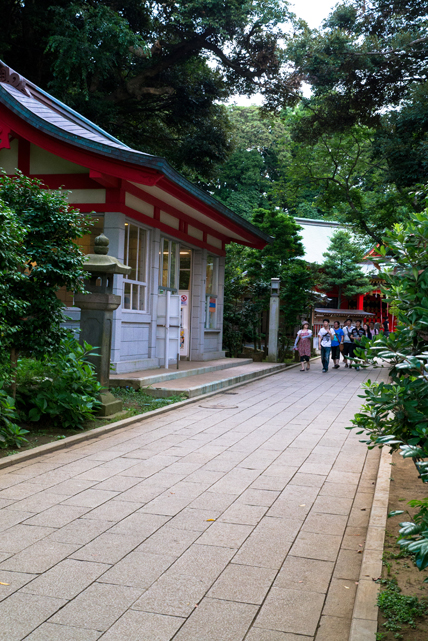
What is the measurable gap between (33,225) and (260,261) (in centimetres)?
1655

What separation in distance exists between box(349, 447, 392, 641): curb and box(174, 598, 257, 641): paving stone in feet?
1.77

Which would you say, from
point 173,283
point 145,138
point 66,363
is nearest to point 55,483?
point 66,363

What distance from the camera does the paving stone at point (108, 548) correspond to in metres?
3.59

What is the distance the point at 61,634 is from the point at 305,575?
1492mm

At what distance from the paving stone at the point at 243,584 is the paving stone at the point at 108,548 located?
0.71 m

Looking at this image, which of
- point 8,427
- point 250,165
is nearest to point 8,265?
point 8,427

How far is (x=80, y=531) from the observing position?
4.03 metres

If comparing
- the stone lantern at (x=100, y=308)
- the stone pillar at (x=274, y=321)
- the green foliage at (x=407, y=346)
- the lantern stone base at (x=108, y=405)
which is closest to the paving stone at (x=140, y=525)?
the green foliage at (x=407, y=346)

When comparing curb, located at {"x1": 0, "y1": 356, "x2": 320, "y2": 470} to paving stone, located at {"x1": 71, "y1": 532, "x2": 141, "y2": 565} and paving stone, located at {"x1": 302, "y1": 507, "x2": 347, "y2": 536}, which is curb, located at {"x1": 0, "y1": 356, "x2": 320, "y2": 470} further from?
paving stone, located at {"x1": 302, "y1": 507, "x2": 347, "y2": 536}

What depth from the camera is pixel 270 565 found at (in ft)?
11.8

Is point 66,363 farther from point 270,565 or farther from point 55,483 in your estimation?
point 270,565

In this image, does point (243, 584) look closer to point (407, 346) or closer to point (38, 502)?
point (407, 346)

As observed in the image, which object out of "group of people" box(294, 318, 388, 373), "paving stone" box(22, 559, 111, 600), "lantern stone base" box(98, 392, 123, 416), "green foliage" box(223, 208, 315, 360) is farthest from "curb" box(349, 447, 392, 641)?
"green foliage" box(223, 208, 315, 360)

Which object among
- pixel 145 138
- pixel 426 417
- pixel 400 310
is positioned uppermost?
pixel 145 138
